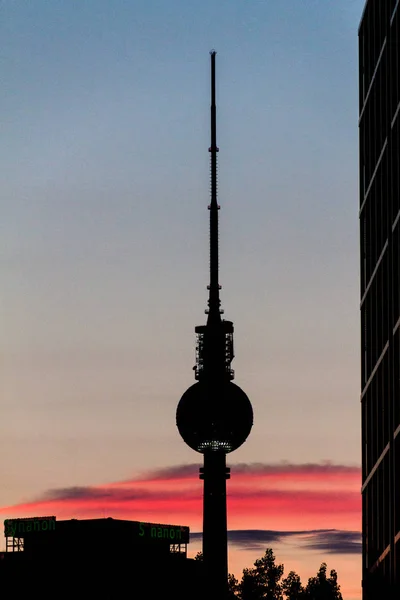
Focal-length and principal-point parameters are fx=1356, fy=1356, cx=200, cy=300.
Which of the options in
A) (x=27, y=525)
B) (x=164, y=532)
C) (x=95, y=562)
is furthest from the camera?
(x=164, y=532)

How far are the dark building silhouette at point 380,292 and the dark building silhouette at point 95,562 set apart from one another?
27088mm

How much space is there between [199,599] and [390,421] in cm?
4542

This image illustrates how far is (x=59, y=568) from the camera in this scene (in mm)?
140750

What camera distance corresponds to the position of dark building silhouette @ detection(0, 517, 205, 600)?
13912 centimetres

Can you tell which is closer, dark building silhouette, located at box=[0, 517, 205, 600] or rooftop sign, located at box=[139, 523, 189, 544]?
dark building silhouette, located at box=[0, 517, 205, 600]

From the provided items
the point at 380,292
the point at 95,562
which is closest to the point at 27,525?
the point at 95,562

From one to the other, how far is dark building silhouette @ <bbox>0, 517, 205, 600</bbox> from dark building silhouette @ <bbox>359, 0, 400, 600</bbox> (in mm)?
27088

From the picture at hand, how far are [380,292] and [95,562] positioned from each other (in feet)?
148

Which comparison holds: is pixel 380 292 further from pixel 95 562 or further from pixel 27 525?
pixel 27 525

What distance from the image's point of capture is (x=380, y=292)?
121 m

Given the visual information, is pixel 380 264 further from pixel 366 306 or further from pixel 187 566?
pixel 187 566

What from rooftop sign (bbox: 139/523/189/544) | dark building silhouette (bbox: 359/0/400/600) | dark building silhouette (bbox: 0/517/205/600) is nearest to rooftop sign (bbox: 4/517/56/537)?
dark building silhouette (bbox: 0/517/205/600)

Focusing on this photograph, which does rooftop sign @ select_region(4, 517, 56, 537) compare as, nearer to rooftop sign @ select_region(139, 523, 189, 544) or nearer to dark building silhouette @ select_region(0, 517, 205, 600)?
dark building silhouette @ select_region(0, 517, 205, 600)

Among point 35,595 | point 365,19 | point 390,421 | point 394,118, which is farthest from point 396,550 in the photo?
point 365,19
